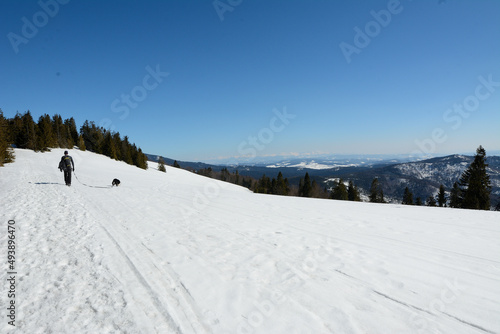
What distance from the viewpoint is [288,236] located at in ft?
22.0

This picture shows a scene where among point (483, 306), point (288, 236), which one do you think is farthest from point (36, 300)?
point (483, 306)

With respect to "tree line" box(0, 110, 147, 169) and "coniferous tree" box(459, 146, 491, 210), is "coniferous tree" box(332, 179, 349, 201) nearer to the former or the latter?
→ "coniferous tree" box(459, 146, 491, 210)

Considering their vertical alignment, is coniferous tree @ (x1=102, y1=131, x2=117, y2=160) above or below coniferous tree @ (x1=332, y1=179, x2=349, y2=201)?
above

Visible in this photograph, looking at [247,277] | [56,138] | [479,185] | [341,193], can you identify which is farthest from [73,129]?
[479,185]

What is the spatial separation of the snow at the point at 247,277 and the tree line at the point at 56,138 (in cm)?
3386

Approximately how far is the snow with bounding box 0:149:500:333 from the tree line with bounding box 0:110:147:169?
33.9 meters

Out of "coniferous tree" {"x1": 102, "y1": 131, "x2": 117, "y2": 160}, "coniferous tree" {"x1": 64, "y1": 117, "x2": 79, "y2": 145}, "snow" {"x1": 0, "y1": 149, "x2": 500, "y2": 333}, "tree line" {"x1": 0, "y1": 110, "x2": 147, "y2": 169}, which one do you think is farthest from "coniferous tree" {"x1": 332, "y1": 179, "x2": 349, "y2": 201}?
"coniferous tree" {"x1": 64, "y1": 117, "x2": 79, "y2": 145}

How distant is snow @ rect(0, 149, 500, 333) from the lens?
9.68 feet

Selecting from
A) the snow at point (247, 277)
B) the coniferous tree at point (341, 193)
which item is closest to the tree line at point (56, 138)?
the snow at point (247, 277)

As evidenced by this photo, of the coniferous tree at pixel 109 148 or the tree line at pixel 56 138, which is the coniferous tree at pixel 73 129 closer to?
the tree line at pixel 56 138

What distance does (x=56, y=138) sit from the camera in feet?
198

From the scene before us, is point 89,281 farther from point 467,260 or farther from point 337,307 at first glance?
point 467,260

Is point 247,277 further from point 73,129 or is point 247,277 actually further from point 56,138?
point 73,129

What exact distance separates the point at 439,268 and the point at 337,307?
3.00m
